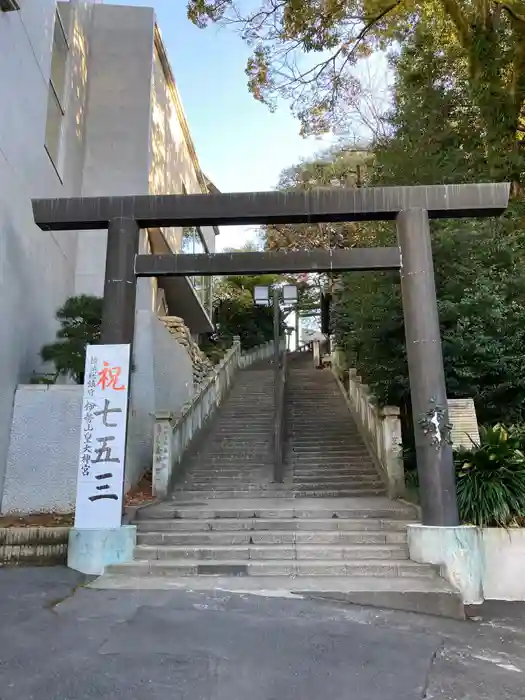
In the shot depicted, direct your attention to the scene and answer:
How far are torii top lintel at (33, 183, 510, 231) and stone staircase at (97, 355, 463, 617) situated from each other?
4.45m

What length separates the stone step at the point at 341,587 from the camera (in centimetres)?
534

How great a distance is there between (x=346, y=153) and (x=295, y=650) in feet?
70.8

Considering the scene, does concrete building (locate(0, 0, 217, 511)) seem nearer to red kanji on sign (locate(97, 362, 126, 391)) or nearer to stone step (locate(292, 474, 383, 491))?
red kanji on sign (locate(97, 362, 126, 391))

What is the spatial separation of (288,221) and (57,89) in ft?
26.7

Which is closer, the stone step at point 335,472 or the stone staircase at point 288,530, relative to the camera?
the stone staircase at point 288,530

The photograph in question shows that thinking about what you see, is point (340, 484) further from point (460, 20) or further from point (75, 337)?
point (460, 20)

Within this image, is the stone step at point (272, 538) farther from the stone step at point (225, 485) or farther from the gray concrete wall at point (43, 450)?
the stone step at point (225, 485)

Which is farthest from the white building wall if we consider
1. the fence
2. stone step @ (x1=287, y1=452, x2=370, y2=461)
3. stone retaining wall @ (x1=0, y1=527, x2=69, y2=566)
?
stone retaining wall @ (x1=0, y1=527, x2=69, y2=566)

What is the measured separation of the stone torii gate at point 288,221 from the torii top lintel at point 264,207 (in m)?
0.01

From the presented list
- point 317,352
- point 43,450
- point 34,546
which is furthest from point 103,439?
point 317,352

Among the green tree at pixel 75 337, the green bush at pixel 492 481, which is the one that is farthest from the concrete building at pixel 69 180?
the green bush at pixel 492 481

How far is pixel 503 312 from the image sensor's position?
8.73m

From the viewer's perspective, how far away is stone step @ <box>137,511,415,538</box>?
24.3 ft

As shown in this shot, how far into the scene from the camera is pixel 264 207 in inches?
288
